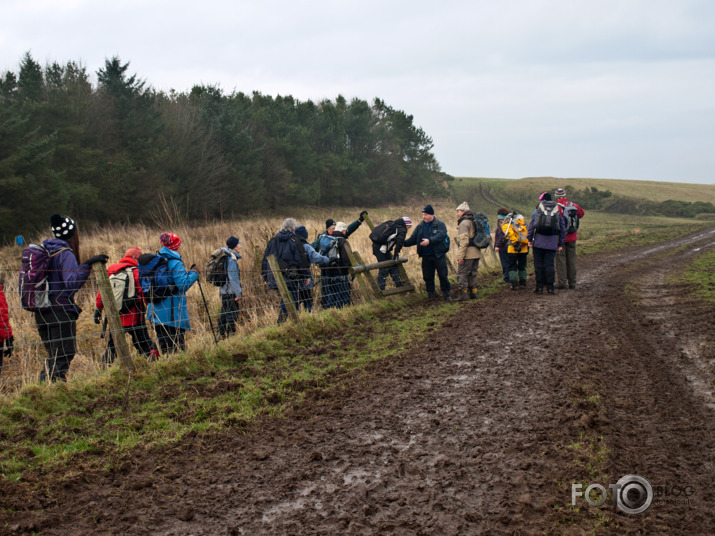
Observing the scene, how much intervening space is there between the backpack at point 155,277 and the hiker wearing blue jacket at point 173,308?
59 millimetres

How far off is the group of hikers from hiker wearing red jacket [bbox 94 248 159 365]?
13mm

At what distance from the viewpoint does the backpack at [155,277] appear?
722 cm

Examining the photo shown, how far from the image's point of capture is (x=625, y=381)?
544 cm

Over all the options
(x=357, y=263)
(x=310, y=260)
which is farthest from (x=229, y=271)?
(x=357, y=263)

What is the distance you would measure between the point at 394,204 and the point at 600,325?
52.2 meters

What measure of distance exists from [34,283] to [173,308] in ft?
5.67

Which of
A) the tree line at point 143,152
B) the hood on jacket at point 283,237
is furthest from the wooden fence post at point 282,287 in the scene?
the tree line at point 143,152

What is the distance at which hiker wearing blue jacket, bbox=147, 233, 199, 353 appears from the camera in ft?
24.1

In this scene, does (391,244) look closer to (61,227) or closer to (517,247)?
(517,247)

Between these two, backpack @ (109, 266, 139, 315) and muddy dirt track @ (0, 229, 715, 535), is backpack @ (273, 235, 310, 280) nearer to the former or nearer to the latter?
backpack @ (109, 266, 139, 315)

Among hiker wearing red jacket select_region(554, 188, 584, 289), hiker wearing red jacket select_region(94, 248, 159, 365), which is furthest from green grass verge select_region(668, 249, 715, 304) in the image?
hiker wearing red jacket select_region(94, 248, 159, 365)

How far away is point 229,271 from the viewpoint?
27.0 feet

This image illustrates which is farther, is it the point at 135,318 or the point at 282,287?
the point at 282,287

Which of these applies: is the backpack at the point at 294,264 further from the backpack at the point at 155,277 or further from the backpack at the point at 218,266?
the backpack at the point at 155,277
